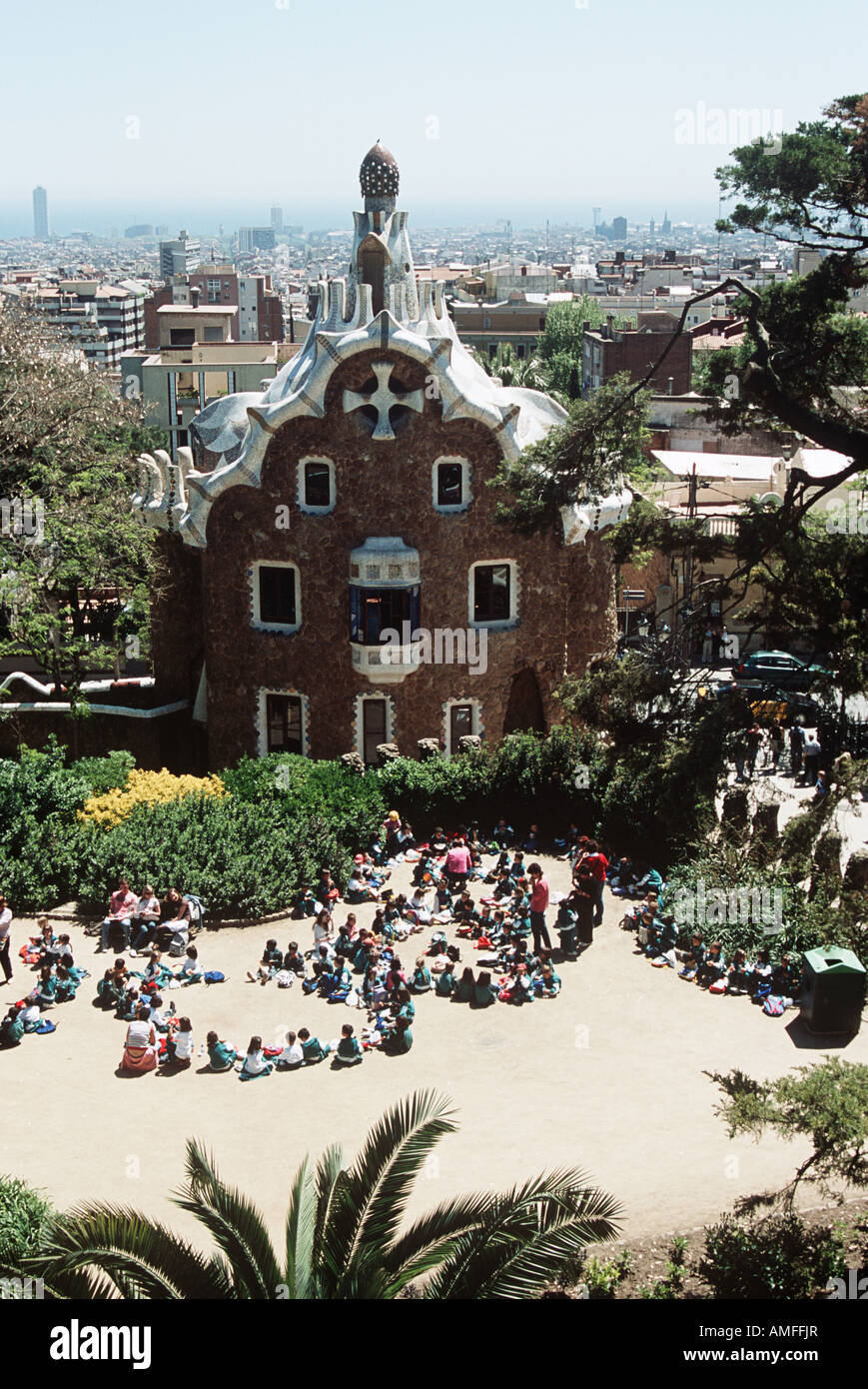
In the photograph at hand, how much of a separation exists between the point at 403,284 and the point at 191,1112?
2080cm

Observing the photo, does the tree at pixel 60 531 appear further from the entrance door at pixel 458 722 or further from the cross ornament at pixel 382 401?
the entrance door at pixel 458 722

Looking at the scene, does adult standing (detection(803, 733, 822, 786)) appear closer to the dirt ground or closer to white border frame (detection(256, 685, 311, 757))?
the dirt ground

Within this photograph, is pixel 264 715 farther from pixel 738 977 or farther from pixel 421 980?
pixel 738 977

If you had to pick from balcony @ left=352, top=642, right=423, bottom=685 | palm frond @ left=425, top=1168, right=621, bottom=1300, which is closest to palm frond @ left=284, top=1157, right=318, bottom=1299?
palm frond @ left=425, top=1168, right=621, bottom=1300

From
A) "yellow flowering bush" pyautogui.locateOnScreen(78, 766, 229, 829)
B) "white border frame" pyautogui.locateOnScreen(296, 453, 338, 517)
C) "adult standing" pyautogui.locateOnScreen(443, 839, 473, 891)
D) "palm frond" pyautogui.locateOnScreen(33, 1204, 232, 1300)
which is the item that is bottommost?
"adult standing" pyautogui.locateOnScreen(443, 839, 473, 891)

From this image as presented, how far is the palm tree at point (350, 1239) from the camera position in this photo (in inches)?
556

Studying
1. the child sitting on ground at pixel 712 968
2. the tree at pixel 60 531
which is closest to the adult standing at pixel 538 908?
the child sitting on ground at pixel 712 968

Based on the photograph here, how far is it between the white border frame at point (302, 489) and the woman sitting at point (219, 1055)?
48.0 ft

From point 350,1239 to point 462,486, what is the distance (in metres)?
21.6

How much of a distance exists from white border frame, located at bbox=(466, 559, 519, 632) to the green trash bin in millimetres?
13826

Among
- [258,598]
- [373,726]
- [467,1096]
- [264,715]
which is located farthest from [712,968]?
[258,598]

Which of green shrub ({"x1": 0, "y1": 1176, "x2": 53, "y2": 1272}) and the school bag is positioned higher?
green shrub ({"x1": 0, "y1": 1176, "x2": 53, "y2": 1272})

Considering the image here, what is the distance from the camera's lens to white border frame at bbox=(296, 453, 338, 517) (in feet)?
109
